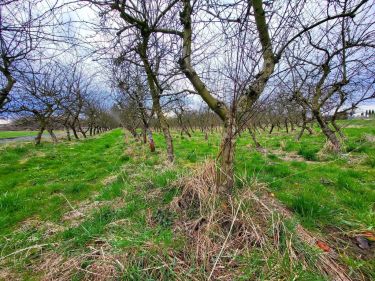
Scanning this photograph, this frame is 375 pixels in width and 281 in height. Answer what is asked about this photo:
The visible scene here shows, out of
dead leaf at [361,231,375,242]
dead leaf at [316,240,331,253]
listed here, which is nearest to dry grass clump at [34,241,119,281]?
dead leaf at [316,240,331,253]

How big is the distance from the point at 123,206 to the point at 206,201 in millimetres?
1406

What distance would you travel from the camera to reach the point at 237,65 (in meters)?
2.32

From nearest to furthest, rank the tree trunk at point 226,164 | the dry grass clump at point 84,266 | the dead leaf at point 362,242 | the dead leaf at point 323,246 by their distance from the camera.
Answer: the dry grass clump at point 84,266 → the dead leaf at point 323,246 → the dead leaf at point 362,242 → the tree trunk at point 226,164

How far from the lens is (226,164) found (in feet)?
9.12

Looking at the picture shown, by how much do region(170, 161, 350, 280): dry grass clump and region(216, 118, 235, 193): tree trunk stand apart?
10 centimetres

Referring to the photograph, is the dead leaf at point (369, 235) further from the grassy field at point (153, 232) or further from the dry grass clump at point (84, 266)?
the dry grass clump at point (84, 266)

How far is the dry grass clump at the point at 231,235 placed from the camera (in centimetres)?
181

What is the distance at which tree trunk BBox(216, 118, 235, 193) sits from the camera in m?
2.71

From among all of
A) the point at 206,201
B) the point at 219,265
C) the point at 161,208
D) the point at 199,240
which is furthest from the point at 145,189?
the point at 219,265

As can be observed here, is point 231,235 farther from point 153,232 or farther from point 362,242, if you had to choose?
point 362,242

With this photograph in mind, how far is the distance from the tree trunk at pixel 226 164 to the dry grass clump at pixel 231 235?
0.10m

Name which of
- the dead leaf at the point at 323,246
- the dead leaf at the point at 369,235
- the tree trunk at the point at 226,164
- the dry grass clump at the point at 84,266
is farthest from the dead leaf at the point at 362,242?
the dry grass clump at the point at 84,266

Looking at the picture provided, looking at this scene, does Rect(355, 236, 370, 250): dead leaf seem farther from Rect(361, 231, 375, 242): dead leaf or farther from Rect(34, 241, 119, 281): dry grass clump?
Rect(34, 241, 119, 281): dry grass clump

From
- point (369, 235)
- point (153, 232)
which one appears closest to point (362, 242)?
point (369, 235)
